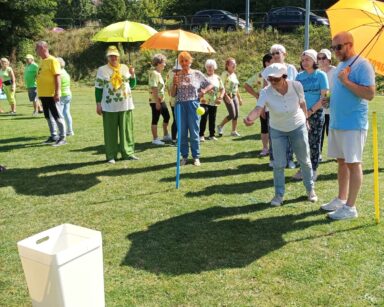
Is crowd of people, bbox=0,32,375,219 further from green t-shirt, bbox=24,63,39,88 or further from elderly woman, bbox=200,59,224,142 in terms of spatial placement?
green t-shirt, bbox=24,63,39,88

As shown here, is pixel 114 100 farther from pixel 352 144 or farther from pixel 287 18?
pixel 287 18

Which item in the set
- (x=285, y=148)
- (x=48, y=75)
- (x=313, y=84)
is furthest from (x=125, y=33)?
(x=285, y=148)

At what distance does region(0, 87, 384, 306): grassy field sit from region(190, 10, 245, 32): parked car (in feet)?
87.2

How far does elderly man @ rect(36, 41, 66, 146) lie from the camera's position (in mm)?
8844

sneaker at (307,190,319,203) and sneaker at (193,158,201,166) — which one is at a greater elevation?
sneaker at (193,158,201,166)

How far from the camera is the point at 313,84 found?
247 inches

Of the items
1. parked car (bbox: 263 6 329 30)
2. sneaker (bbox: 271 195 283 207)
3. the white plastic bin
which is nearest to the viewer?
the white plastic bin

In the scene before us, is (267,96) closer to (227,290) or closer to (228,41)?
(227,290)

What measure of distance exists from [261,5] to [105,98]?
1607 inches

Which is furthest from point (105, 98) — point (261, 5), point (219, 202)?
point (261, 5)

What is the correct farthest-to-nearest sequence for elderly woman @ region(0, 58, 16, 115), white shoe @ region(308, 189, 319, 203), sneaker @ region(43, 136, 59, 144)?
elderly woman @ region(0, 58, 16, 115)
sneaker @ region(43, 136, 59, 144)
white shoe @ region(308, 189, 319, 203)

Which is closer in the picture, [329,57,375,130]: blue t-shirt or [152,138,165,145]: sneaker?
[329,57,375,130]: blue t-shirt

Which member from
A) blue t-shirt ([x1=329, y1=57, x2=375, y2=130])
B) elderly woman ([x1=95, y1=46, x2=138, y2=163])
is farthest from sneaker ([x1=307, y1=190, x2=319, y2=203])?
elderly woman ([x1=95, y1=46, x2=138, y2=163])

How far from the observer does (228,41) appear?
98.2 feet
